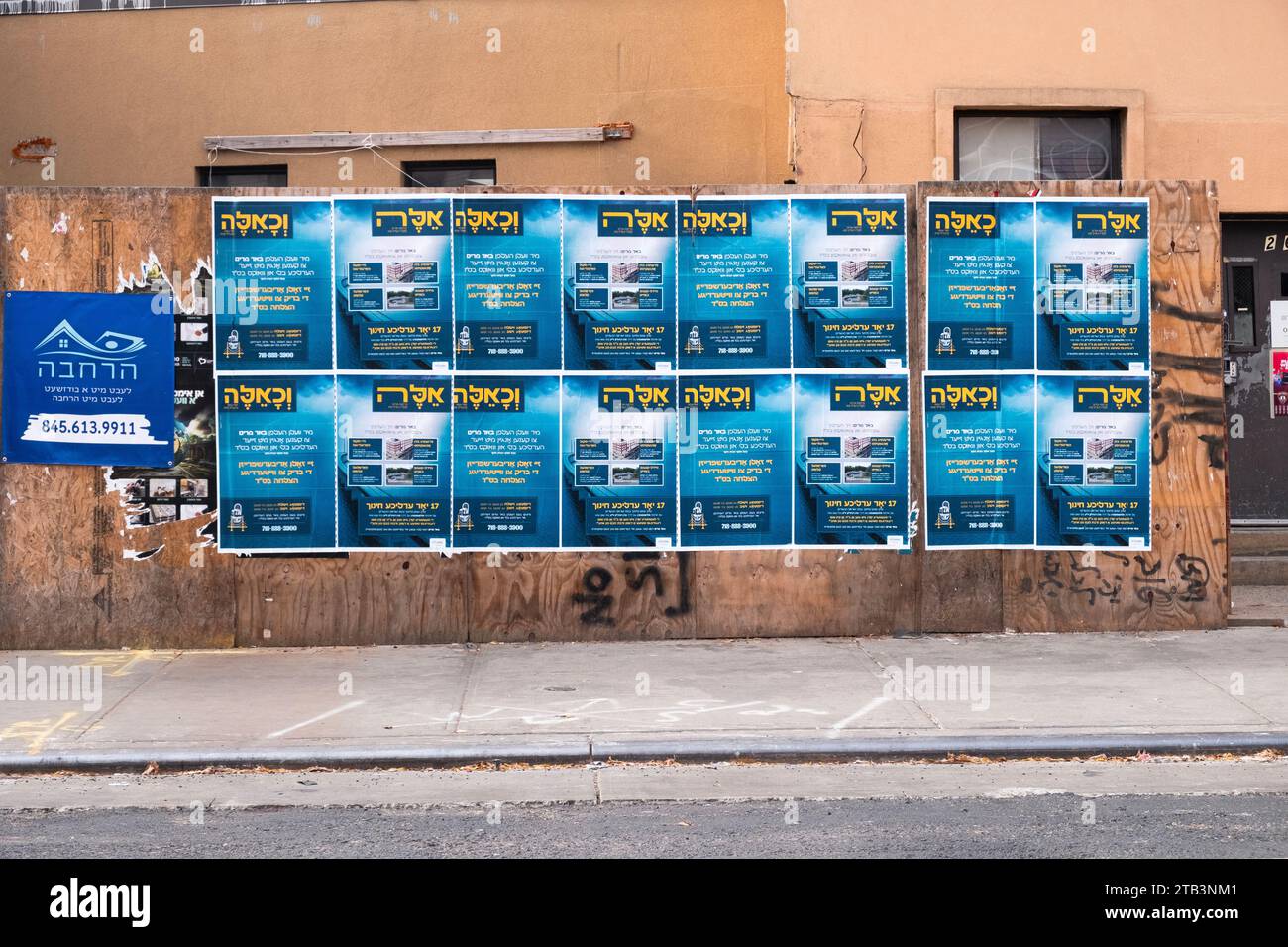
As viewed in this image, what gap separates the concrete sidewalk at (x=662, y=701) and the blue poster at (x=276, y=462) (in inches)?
32.9

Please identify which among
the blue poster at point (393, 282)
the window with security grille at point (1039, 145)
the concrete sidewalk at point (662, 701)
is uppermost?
the window with security grille at point (1039, 145)

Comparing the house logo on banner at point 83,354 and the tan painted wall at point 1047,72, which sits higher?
the tan painted wall at point 1047,72

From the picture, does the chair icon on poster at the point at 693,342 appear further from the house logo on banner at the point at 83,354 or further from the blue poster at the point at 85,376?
the house logo on banner at the point at 83,354

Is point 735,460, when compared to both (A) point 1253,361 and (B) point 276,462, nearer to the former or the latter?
(B) point 276,462

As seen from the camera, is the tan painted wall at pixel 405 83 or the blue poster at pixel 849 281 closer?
the blue poster at pixel 849 281

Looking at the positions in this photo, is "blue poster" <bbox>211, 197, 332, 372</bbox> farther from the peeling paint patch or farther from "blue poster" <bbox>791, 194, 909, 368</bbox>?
"blue poster" <bbox>791, 194, 909, 368</bbox>

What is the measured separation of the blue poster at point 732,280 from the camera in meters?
10.8

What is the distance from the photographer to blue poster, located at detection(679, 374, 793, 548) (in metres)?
10.8

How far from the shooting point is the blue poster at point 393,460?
1066 centimetres

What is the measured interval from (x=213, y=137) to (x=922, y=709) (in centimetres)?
890

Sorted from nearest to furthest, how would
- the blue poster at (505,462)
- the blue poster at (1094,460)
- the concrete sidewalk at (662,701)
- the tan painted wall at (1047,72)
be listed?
the concrete sidewalk at (662,701) < the blue poster at (505,462) < the blue poster at (1094,460) < the tan painted wall at (1047,72)

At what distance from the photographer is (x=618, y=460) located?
10.8 m

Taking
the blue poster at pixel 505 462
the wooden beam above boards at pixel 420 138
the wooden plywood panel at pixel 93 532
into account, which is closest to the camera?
the wooden plywood panel at pixel 93 532

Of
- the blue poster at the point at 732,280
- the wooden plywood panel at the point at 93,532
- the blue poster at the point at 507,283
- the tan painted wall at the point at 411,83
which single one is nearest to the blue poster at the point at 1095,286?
the blue poster at the point at 732,280
